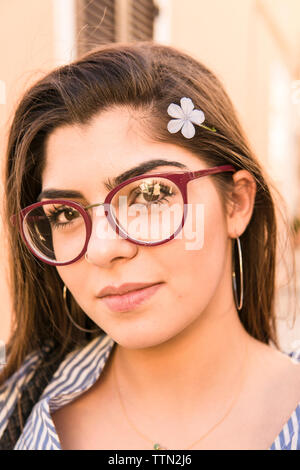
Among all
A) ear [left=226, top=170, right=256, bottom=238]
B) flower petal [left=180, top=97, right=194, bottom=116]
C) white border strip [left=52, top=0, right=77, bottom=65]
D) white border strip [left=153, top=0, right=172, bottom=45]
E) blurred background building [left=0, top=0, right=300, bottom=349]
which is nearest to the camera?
flower petal [left=180, top=97, right=194, bottom=116]

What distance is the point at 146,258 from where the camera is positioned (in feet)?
4.37

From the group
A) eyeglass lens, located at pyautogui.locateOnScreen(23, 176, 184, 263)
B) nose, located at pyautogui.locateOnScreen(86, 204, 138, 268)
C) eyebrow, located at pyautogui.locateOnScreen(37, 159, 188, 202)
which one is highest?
eyebrow, located at pyautogui.locateOnScreen(37, 159, 188, 202)

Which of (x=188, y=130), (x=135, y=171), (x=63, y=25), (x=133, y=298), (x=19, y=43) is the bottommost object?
(x=133, y=298)

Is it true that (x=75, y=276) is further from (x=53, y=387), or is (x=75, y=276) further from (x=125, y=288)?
(x=53, y=387)

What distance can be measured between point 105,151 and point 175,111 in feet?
0.83

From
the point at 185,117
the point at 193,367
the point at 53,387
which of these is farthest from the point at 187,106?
the point at 53,387

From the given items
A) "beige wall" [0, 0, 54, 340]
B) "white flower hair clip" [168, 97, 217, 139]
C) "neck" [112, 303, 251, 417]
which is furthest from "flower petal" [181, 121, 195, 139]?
"beige wall" [0, 0, 54, 340]

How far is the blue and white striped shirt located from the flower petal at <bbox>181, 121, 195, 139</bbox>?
85 centimetres

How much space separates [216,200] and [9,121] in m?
0.88

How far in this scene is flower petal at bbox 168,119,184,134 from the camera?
1384 mm

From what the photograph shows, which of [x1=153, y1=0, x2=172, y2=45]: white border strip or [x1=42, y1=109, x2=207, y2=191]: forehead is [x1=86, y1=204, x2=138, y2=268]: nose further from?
[x1=153, y1=0, x2=172, y2=45]: white border strip

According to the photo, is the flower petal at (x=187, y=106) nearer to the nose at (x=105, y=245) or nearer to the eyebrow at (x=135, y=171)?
the eyebrow at (x=135, y=171)

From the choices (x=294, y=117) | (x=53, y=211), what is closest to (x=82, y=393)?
(x=53, y=211)

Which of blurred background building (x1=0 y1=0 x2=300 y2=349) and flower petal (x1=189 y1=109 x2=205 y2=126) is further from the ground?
blurred background building (x1=0 y1=0 x2=300 y2=349)
